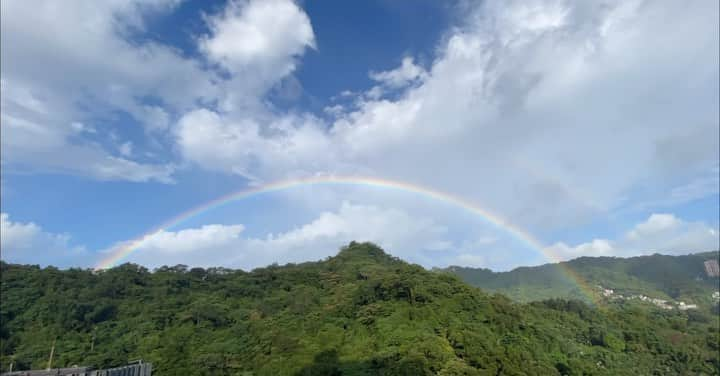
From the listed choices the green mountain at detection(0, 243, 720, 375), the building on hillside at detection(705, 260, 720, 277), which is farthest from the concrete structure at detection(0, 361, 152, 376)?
the building on hillside at detection(705, 260, 720, 277)

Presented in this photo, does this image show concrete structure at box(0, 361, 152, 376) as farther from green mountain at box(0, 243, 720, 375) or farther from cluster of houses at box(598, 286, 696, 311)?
cluster of houses at box(598, 286, 696, 311)

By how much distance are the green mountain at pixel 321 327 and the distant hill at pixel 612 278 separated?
3880cm

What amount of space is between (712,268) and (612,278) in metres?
30.0

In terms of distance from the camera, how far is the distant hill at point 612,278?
91.4m

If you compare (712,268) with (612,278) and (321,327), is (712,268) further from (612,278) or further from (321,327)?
(321,327)

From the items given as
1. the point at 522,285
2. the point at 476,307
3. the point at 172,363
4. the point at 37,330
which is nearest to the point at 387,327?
the point at 476,307

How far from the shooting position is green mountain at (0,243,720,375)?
2911cm

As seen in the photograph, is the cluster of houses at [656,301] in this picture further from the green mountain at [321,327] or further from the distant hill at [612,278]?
the green mountain at [321,327]

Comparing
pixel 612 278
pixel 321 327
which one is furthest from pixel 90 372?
pixel 612 278

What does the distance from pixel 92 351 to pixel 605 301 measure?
77.6 meters

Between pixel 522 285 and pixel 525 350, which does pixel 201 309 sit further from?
pixel 522 285

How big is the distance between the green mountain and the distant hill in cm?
3880

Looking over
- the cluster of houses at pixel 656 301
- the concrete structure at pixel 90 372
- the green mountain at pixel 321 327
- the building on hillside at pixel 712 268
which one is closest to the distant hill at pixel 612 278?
the building on hillside at pixel 712 268

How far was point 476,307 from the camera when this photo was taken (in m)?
35.6
